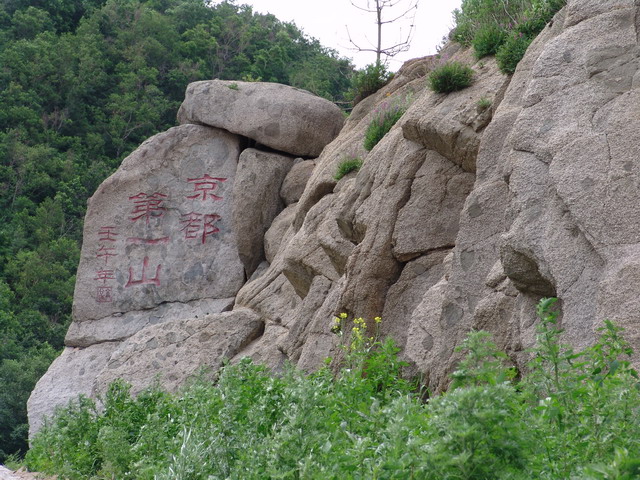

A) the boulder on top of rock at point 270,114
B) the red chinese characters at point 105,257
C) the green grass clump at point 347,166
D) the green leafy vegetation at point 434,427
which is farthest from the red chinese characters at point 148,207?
the green leafy vegetation at point 434,427

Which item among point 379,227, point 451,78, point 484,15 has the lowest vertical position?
point 379,227

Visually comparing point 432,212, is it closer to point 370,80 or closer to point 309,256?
point 309,256

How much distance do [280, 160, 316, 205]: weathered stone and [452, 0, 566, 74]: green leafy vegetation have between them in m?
4.14

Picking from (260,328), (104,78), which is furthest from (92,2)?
(260,328)

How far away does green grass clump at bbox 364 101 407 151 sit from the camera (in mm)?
9469

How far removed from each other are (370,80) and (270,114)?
7.62 ft

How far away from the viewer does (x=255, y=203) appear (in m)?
13.2

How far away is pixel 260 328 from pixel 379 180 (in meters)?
3.87

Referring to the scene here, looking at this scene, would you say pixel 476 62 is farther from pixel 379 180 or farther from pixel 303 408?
pixel 303 408

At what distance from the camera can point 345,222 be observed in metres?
8.12

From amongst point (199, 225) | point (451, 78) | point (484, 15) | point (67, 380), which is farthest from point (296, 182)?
point (451, 78)

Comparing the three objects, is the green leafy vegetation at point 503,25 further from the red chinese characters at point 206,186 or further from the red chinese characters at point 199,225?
the red chinese characters at point 199,225

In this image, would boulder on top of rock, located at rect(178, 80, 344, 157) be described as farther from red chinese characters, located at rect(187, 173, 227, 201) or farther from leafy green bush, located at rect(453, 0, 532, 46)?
leafy green bush, located at rect(453, 0, 532, 46)

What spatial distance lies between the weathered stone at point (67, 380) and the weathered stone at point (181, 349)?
67.4 inches
